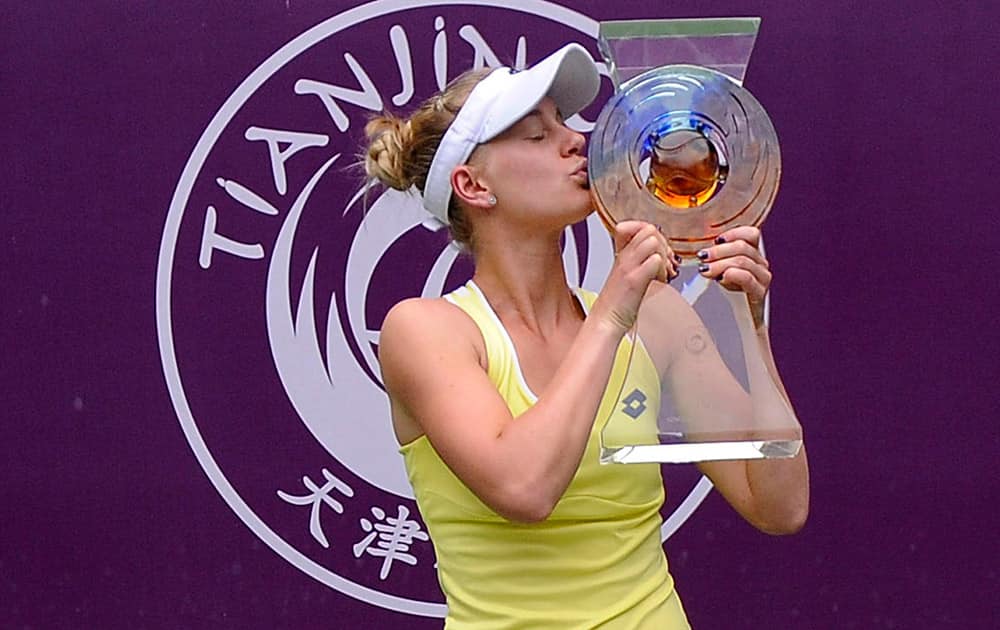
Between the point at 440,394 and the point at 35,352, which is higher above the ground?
the point at 440,394

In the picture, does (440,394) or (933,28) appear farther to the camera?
(933,28)

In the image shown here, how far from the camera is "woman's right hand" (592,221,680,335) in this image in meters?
1.48

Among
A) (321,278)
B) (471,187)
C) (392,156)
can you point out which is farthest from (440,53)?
(471,187)

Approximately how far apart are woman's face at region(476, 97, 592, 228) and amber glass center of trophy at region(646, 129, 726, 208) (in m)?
0.12

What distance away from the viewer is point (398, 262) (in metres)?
2.49

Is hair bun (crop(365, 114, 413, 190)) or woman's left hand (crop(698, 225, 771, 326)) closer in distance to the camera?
woman's left hand (crop(698, 225, 771, 326))

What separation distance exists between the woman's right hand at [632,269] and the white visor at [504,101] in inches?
8.0

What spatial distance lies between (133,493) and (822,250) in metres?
1.13

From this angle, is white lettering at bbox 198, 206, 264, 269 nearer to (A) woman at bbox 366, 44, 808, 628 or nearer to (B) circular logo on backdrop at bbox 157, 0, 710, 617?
Result: (B) circular logo on backdrop at bbox 157, 0, 710, 617

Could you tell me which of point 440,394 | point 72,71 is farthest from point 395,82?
point 440,394

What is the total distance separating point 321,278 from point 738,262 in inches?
44.4

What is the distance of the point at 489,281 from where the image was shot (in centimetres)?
170

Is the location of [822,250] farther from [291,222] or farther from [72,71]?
[72,71]

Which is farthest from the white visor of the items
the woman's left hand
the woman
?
the woman's left hand
